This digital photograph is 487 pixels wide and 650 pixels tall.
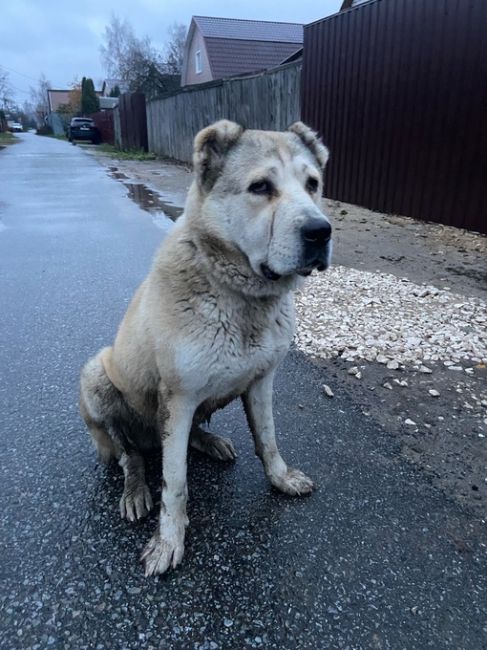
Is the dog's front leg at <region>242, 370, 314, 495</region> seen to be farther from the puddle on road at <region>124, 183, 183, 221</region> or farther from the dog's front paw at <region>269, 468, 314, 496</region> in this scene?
the puddle on road at <region>124, 183, 183, 221</region>

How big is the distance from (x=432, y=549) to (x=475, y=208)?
6149mm

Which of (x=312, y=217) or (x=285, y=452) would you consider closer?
(x=312, y=217)

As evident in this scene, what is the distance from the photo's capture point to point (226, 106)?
49.6 ft

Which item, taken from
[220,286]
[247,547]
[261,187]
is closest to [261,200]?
[261,187]

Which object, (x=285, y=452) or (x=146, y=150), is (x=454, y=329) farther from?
(x=146, y=150)

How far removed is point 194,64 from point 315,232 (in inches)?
1439

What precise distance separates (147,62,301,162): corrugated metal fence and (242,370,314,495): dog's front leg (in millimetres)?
4761

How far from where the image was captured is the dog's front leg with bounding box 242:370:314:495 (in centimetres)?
245

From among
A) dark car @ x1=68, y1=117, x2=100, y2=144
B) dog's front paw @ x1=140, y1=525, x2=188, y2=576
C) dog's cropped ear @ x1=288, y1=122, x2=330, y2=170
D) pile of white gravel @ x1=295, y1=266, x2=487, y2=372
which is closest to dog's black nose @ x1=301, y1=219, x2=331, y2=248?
dog's cropped ear @ x1=288, y1=122, x2=330, y2=170

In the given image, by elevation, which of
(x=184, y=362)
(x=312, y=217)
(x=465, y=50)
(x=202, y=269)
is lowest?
(x=184, y=362)

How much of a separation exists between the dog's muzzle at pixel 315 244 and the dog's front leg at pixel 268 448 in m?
0.73

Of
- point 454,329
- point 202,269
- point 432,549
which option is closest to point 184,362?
point 202,269

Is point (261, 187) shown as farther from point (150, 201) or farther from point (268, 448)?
point (150, 201)

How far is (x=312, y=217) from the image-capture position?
1914 millimetres
